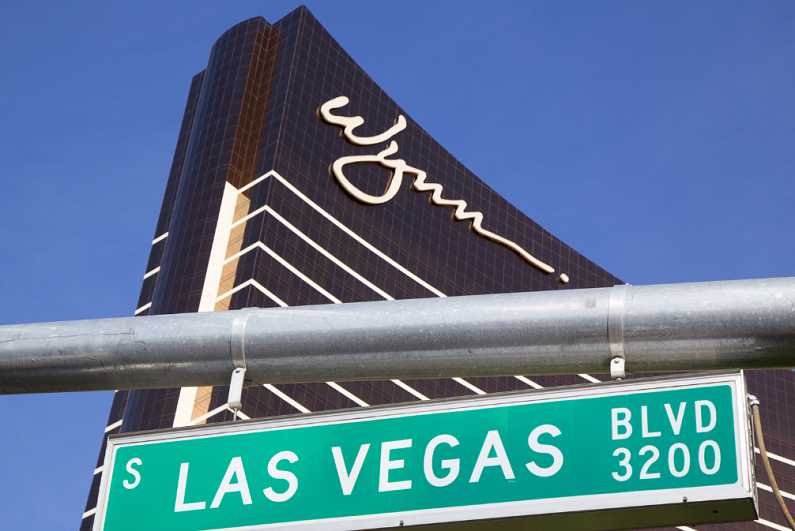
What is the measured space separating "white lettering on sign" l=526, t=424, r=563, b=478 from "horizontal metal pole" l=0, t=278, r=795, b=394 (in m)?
0.22

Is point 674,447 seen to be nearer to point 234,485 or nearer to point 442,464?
point 442,464

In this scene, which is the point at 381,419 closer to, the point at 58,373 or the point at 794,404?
the point at 58,373

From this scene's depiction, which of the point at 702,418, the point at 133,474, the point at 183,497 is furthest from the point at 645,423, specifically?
the point at 133,474

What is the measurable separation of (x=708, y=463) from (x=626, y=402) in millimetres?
379

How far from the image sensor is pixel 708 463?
3635mm

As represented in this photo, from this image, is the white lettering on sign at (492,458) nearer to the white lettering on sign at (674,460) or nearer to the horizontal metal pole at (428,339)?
the horizontal metal pole at (428,339)

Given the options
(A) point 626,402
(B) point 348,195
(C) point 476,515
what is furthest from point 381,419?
(B) point 348,195

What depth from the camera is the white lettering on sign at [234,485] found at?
4.09 m

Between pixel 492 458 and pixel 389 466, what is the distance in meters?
0.40

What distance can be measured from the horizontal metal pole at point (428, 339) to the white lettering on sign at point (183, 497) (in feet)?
1.17

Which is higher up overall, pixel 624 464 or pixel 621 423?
pixel 621 423

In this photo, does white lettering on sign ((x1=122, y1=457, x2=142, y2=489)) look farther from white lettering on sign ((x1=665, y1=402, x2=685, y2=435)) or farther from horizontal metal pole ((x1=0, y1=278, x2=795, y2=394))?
white lettering on sign ((x1=665, y1=402, x2=685, y2=435))

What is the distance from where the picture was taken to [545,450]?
152 inches

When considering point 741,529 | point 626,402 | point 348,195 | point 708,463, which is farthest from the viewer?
point 741,529
